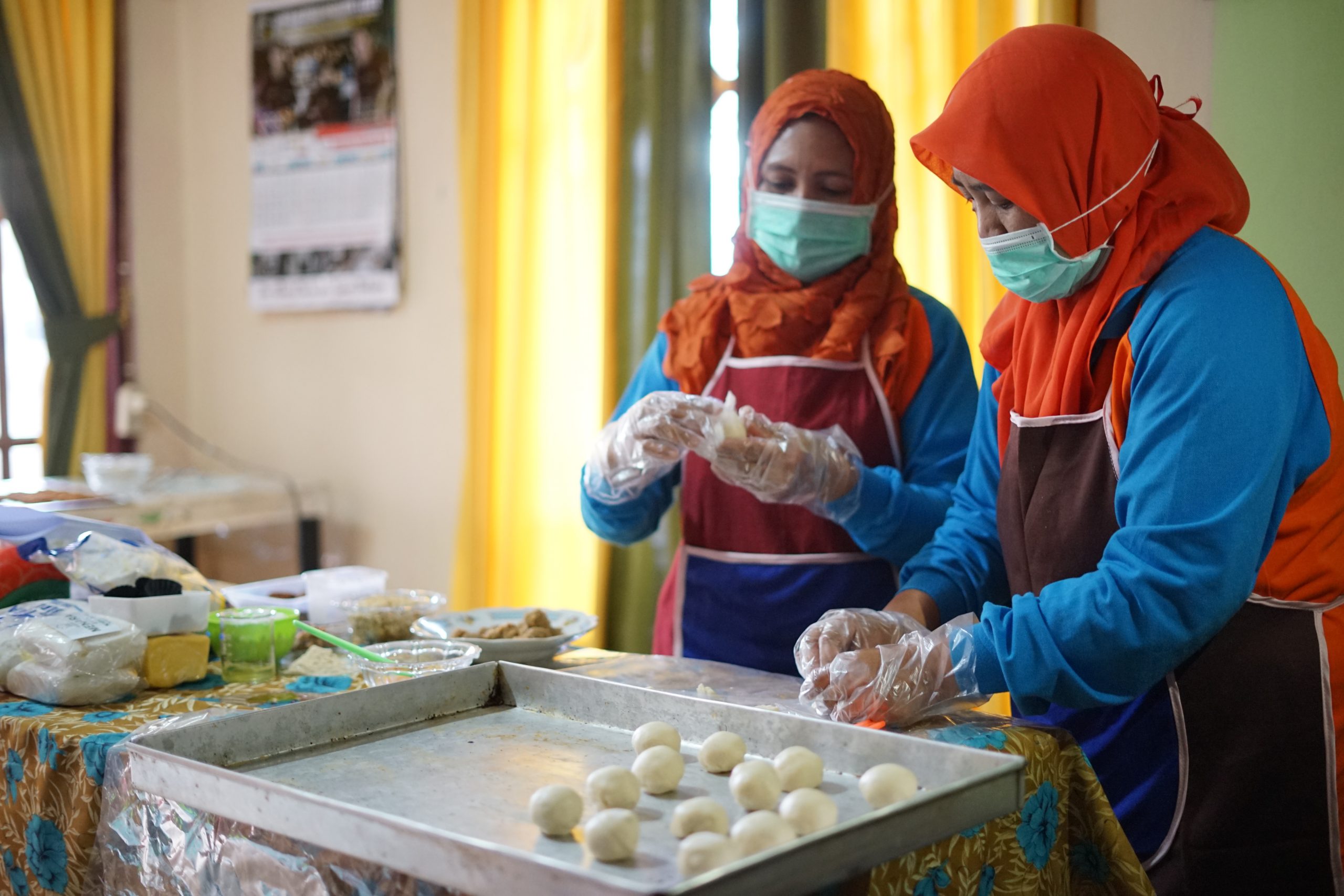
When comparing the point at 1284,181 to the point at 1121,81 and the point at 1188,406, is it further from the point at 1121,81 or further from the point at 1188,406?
the point at 1188,406

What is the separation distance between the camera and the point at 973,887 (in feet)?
3.42

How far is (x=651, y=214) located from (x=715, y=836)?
240 cm

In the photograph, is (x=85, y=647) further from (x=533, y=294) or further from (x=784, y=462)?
(x=533, y=294)

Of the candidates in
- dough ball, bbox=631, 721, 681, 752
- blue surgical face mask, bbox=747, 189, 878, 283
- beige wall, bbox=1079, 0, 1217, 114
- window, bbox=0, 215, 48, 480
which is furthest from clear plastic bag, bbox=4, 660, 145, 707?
window, bbox=0, 215, 48, 480

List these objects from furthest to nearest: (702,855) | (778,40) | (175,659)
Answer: (778,40) < (175,659) < (702,855)

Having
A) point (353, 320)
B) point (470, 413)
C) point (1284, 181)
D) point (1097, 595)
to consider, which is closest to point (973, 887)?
point (1097, 595)

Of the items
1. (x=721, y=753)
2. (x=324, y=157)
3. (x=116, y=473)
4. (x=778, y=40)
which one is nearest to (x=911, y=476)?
(x=721, y=753)

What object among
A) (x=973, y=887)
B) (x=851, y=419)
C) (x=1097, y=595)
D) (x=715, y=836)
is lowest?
(x=973, y=887)

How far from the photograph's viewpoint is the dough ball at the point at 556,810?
0.88 meters

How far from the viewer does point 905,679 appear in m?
1.19

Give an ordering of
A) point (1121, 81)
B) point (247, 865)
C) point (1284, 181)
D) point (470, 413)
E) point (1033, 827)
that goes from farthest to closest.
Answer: point (470, 413), point (1284, 181), point (1121, 81), point (1033, 827), point (247, 865)

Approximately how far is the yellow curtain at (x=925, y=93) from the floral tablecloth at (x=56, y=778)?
182 cm

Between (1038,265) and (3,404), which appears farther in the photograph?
(3,404)

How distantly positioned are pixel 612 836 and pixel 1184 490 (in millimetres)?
669
